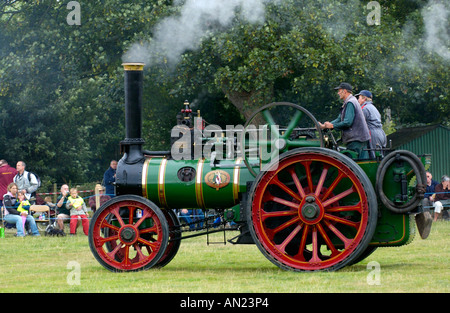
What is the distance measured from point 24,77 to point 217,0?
583cm

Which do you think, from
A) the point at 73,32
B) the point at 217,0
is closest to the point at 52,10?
the point at 73,32

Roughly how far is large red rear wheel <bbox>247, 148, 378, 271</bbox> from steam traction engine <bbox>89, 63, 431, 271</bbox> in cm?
1

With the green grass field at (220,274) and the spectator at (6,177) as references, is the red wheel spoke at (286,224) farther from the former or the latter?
the spectator at (6,177)

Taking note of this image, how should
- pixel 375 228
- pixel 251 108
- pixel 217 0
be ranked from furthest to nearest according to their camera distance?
1. pixel 251 108
2. pixel 217 0
3. pixel 375 228

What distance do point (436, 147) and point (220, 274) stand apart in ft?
49.2

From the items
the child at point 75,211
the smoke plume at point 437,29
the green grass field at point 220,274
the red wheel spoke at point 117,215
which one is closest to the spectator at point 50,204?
the child at point 75,211

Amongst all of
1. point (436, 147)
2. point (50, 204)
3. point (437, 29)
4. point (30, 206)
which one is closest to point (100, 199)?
point (30, 206)

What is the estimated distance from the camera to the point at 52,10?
21703 millimetres

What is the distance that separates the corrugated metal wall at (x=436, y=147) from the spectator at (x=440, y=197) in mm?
4035

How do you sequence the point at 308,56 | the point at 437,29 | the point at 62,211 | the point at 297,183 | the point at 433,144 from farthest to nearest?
A: the point at 433,144 < the point at 437,29 < the point at 308,56 < the point at 62,211 < the point at 297,183

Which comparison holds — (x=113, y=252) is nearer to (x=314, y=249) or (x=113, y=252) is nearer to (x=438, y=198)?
(x=314, y=249)

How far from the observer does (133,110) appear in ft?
31.4

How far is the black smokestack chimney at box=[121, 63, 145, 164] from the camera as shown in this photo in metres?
9.55
